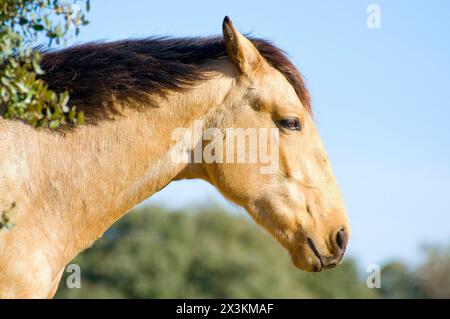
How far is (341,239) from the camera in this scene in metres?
5.55

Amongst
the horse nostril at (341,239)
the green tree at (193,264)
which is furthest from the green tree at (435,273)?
the horse nostril at (341,239)

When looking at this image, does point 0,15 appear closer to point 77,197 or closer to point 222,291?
point 77,197

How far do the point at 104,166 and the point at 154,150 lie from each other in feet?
1.34

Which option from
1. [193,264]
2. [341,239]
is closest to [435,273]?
[193,264]

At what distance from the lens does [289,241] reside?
562cm

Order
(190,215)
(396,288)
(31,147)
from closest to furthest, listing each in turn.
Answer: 1. (31,147)
2. (190,215)
3. (396,288)

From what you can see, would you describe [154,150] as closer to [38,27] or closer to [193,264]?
[38,27]

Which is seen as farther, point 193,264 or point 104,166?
point 193,264

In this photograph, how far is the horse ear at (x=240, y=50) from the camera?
560cm

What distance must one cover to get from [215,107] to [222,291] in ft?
140

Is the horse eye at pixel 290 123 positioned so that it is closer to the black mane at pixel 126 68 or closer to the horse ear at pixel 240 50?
the black mane at pixel 126 68

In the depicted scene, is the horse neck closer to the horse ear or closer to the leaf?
the horse ear

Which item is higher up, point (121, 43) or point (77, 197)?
point (121, 43)

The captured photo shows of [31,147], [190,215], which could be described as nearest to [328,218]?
[31,147]
